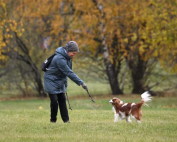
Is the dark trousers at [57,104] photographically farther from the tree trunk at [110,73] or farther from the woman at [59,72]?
the tree trunk at [110,73]

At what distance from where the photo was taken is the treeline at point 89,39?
21.7m

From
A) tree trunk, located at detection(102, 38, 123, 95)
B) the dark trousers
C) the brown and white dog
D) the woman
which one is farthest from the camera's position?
tree trunk, located at detection(102, 38, 123, 95)

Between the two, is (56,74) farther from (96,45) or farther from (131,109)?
(96,45)

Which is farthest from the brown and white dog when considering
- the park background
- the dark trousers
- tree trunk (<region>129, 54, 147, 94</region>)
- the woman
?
tree trunk (<region>129, 54, 147, 94</region>)

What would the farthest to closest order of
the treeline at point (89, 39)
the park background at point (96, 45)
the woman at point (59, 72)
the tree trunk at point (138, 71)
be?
the tree trunk at point (138, 71) → the treeline at point (89, 39) → the park background at point (96, 45) → the woman at point (59, 72)

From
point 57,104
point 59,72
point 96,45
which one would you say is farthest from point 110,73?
point 59,72

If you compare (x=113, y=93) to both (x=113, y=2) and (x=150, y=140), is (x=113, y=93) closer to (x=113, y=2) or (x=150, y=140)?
(x=113, y=2)

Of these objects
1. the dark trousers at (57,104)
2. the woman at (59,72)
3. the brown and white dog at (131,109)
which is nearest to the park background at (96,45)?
the brown and white dog at (131,109)

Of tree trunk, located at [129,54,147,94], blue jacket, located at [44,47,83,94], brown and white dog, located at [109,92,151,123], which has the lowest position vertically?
tree trunk, located at [129,54,147,94]

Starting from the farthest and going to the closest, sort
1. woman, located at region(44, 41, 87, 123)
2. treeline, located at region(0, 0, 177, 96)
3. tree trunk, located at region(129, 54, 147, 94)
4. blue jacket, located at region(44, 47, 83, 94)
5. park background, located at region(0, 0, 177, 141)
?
tree trunk, located at region(129, 54, 147, 94), treeline, located at region(0, 0, 177, 96), park background, located at region(0, 0, 177, 141), blue jacket, located at region(44, 47, 83, 94), woman, located at region(44, 41, 87, 123)

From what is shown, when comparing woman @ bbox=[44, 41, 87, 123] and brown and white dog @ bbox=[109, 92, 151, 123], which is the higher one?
woman @ bbox=[44, 41, 87, 123]

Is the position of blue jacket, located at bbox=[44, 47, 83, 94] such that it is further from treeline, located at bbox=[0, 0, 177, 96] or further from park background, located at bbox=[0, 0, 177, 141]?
treeline, located at bbox=[0, 0, 177, 96]

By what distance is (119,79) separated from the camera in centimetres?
2514

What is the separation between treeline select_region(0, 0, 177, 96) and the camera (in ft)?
71.3
